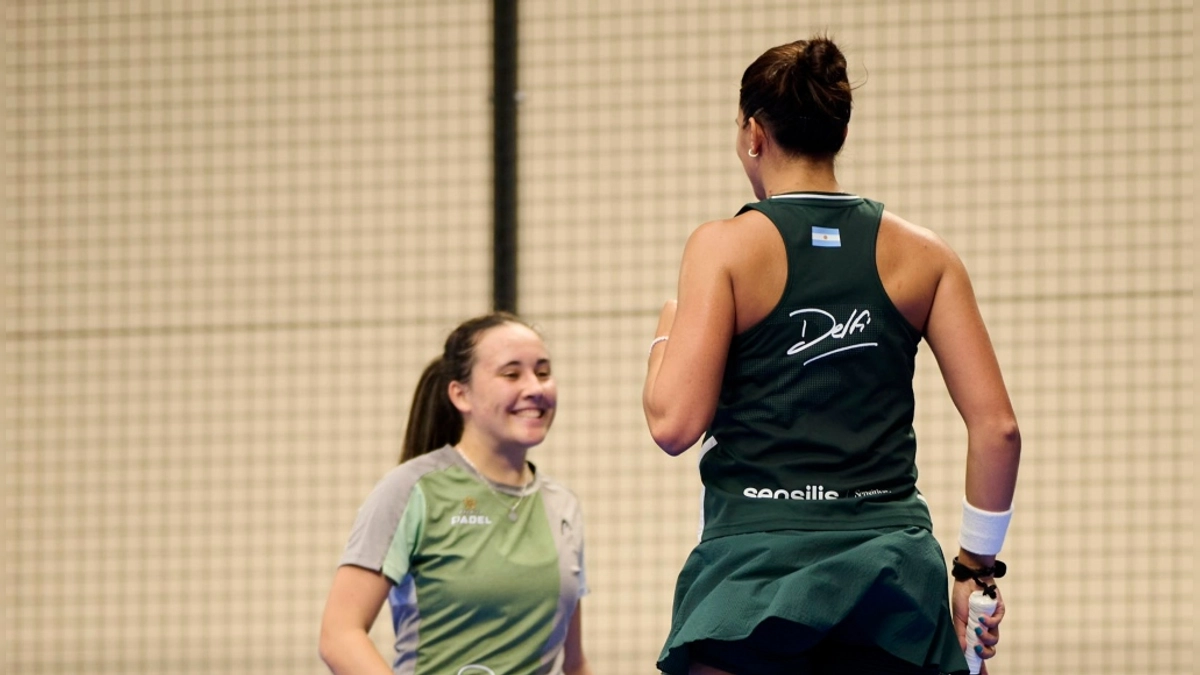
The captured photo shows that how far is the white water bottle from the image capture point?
1.89m

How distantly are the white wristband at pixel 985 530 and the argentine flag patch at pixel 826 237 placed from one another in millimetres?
413

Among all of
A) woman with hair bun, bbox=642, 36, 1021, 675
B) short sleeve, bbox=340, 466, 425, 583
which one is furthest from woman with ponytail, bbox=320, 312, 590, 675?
woman with hair bun, bbox=642, 36, 1021, 675

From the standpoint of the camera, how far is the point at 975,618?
1.91 meters

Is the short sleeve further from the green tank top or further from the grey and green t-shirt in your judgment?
the green tank top

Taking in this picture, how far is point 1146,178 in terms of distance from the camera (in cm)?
436

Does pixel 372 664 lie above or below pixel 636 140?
below

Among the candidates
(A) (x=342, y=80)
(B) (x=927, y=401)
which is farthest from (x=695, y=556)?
(A) (x=342, y=80)

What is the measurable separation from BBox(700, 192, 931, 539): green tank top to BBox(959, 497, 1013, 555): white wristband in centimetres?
14

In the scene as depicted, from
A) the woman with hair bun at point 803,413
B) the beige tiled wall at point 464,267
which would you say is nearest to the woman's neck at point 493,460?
the woman with hair bun at point 803,413

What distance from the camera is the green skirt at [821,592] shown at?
171 cm

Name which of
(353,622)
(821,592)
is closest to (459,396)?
(353,622)

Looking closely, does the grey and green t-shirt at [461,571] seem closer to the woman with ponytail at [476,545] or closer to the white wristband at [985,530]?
the woman with ponytail at [476,545]

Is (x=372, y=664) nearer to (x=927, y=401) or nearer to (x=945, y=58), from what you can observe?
(x=927, y=401)

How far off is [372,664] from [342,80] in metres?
2.81
